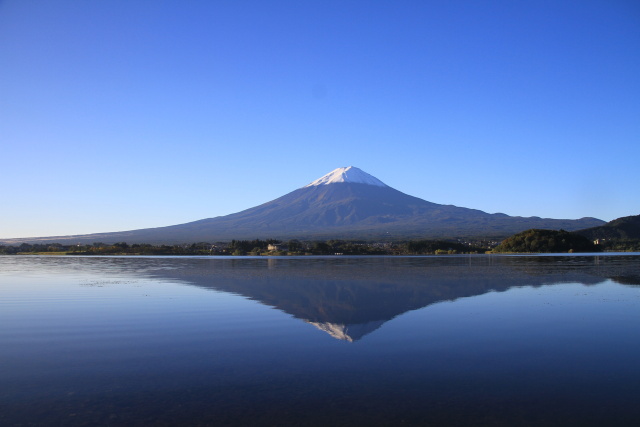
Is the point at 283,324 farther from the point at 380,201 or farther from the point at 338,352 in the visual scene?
the point at 380,201

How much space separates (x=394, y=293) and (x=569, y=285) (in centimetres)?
490

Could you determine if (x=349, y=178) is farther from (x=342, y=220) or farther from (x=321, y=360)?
(x=321, y=360)

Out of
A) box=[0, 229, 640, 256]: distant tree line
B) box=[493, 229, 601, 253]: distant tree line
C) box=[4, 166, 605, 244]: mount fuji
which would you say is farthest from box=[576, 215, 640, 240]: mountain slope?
box=[4, 166, 605, 244]: mount fuji

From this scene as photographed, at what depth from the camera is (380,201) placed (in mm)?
133750

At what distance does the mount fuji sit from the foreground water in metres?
82.8

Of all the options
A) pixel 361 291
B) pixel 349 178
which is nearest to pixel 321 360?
pixel 361 291

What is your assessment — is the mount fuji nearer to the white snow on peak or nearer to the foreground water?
the white snow on peak

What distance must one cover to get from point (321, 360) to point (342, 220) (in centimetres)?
11109

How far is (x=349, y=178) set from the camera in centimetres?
15525

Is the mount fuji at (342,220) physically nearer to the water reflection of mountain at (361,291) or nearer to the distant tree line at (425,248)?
the distant tree line at (425,248)

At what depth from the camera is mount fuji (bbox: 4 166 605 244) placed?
327 feet

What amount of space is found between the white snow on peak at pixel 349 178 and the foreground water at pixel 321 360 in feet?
460

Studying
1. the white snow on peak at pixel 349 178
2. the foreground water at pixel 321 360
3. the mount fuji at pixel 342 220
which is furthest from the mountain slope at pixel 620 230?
the white snow on peak at pixel 349 178

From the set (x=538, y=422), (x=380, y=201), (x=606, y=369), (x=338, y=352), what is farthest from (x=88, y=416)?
(x=380, y=201)
